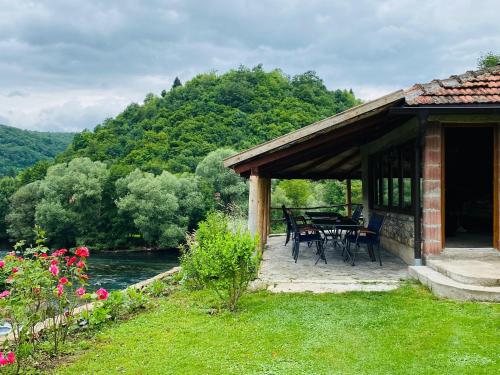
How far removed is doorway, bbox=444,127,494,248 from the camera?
36.0ft

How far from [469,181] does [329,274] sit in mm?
6423

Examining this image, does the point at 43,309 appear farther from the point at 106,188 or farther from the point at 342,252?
the point at 106,188

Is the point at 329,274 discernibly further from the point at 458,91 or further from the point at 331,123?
the point at 458,91

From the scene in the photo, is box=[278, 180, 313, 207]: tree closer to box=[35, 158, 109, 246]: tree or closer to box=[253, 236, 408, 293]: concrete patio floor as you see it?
box=[35, 158, 109, 246]: tree

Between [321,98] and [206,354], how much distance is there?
129 feet

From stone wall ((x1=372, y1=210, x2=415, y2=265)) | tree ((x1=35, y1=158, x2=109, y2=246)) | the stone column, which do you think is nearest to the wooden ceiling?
the stone column

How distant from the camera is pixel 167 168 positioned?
41.7 meters

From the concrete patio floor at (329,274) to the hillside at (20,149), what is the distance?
179 ft

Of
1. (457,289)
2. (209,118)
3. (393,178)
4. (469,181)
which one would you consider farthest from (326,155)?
(209,118)

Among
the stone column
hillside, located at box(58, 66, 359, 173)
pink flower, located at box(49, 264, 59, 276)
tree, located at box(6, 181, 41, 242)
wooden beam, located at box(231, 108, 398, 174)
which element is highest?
hillside, located at box(58, 66, 359, 173)

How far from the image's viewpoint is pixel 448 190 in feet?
38.0

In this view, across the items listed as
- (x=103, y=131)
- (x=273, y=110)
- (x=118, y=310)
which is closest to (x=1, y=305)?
(x=118, y=310)

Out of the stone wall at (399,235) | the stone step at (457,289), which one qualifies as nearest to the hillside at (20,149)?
the stone wall at (399,235)

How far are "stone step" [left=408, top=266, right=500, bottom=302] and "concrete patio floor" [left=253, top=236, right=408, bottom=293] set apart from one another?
21.8 inches
